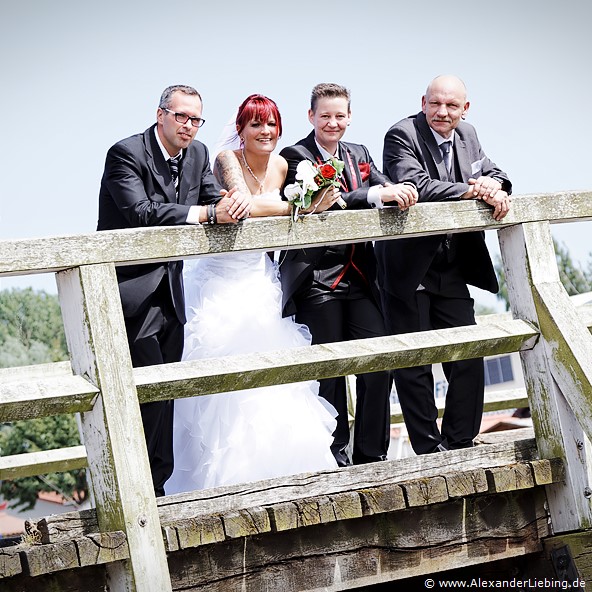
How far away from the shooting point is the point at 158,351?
18.0 feet

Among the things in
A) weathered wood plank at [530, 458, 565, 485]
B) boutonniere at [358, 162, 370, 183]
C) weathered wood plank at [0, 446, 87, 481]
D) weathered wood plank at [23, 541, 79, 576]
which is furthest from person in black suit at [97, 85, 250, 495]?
weathered wood plank at [0, 446, 87, 481]

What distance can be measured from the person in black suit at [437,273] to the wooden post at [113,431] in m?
2.13

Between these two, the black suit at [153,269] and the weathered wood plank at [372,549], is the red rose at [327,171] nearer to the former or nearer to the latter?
the black suit at [153,269]

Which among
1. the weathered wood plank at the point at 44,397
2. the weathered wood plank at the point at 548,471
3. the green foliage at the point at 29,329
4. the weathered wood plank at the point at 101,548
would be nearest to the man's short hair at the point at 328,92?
the weathered wood plank at the point at 548,471

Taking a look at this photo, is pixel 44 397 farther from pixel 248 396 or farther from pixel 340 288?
pixel 340 288

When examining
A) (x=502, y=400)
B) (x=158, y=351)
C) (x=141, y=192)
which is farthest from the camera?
(x=502, y=400)

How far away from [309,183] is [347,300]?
1295 mm

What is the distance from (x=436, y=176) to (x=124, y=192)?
Answer: 5.81ft

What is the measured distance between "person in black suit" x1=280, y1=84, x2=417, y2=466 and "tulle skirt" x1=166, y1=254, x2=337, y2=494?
0.15 m

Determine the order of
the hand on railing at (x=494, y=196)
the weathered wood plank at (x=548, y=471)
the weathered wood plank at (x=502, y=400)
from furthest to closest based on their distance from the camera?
1. the weathered wood plank at (x=502, y=400)
2. the hand on railing at (x=494, y=196)
3. the weathered wood plank at (x=548, y=471)

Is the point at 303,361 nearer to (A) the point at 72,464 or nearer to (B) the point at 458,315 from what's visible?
(B) the point at 458,315

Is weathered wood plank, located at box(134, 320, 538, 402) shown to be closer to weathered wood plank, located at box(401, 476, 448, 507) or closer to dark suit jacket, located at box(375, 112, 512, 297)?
weathered wood plank, located at box(401, 476, 448, 507)

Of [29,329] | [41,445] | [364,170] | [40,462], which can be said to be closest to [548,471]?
[364,170]

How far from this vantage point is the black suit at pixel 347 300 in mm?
5898
